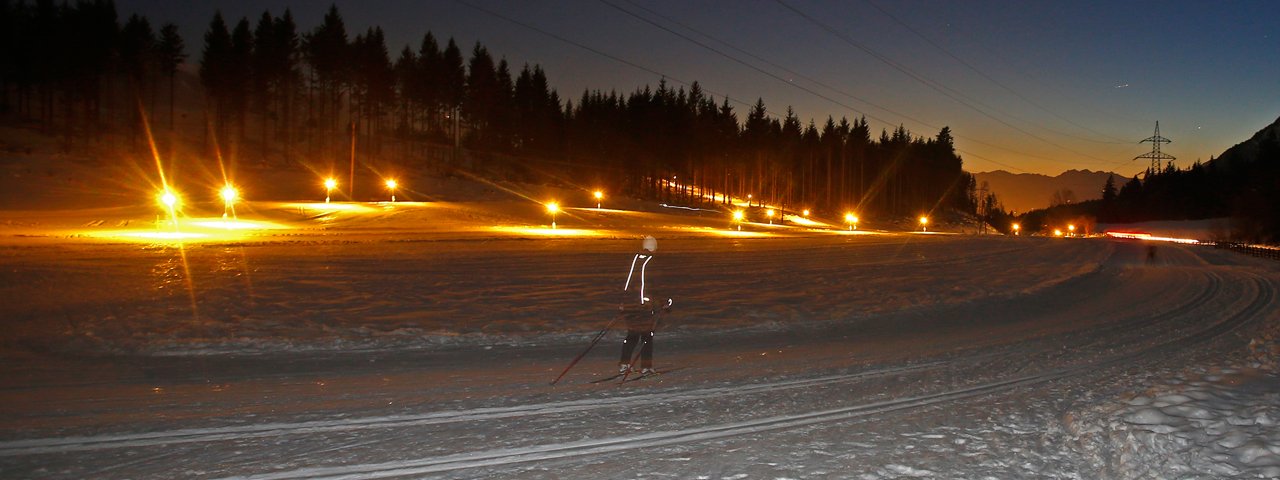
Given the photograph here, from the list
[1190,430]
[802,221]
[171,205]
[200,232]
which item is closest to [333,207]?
[171,205]

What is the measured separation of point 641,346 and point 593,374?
0.84 m

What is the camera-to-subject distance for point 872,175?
14462cm

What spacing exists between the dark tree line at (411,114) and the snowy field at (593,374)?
61.5m

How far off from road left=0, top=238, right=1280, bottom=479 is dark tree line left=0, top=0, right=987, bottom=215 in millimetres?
68297

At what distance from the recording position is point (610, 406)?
Result: 856 cm

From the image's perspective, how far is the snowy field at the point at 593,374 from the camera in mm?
6535

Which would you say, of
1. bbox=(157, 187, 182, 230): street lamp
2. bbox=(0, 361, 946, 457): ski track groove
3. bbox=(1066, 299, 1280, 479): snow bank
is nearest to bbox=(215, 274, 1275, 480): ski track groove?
bbox=(0, 361, 946, 457): ski track groove

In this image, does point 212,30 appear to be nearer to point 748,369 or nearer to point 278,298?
point 278,298

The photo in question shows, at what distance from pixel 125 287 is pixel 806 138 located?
416 feet

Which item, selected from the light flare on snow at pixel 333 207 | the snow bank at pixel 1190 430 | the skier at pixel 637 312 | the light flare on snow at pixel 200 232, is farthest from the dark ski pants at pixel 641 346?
the light flare on snow at pixel 333 207

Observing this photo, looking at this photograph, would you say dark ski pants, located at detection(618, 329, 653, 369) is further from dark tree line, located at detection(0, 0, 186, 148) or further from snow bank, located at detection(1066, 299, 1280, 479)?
dark tree line, located at detection(0, 0, 186, 148)

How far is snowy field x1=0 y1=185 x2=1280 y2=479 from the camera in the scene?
6.54 metres

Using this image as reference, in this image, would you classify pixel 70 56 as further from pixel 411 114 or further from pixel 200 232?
pixel 200 232

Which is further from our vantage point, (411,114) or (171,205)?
(411,114)
